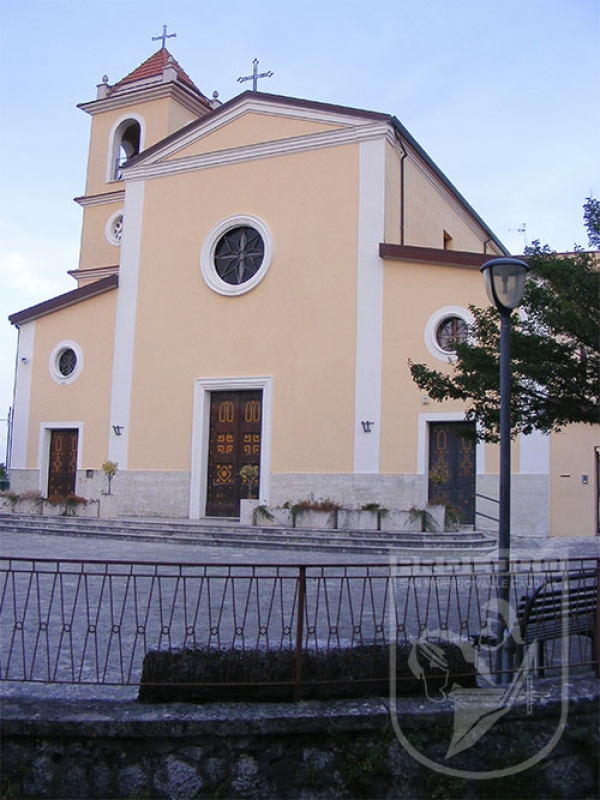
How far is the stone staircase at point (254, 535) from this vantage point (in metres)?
14.1

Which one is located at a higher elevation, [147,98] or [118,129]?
[147,98]

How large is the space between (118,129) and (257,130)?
797 centimetres

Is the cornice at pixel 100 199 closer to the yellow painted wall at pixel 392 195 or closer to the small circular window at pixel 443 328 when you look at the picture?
the yellow painted wall at pixel 392 195

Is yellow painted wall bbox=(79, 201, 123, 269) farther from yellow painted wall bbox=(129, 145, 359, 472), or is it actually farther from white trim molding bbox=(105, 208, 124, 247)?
yellow painted wall bbox=(129, 145, 359, 472)

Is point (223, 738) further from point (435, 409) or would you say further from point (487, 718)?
point (435, 409)

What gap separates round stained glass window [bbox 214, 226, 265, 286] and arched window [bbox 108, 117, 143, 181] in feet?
23.7

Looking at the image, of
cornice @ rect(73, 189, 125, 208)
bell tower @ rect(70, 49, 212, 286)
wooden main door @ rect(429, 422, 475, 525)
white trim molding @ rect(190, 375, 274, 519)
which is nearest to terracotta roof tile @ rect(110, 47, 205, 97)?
bell tower @ rect(70, 49, 212, 286)

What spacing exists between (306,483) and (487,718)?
43.4ft

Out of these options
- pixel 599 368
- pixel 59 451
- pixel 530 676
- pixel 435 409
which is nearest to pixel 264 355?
pixel 435 409

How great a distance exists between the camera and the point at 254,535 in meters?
15.2

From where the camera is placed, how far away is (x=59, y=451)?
2086 centimetres

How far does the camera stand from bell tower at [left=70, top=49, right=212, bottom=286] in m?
24.7

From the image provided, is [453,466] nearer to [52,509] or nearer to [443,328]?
[443,328]

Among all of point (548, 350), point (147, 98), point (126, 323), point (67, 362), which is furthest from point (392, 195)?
point (548, 350)
